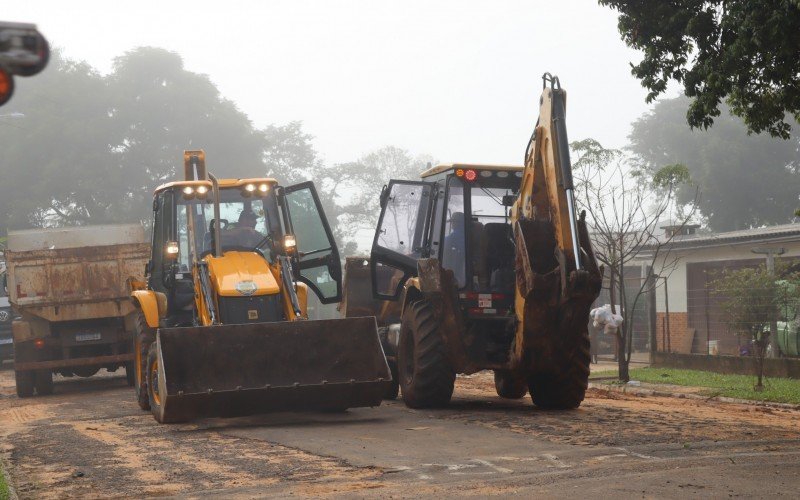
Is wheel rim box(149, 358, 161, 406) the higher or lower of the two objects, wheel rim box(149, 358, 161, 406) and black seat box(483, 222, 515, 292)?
the lower

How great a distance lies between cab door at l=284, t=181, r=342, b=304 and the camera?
1433 cm

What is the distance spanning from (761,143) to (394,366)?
44345 millimetres

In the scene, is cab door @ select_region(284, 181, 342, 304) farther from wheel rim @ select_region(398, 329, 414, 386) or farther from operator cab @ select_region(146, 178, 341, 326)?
wheel rim @ select_region(398, 329, 414, 386)

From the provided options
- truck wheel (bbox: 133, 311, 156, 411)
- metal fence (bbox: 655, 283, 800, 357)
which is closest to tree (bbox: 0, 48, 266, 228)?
metal fence (bbox: 655, 283, 800, 357)

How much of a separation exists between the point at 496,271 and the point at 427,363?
4.90ft

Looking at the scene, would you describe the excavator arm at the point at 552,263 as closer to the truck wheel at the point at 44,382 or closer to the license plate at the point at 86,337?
the license plate at the point at 86,337

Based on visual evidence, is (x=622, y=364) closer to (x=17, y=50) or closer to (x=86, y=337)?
(x=86, y=337)

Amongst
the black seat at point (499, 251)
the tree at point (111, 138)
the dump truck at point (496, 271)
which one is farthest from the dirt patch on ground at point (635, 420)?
the tree at point (111, 138)

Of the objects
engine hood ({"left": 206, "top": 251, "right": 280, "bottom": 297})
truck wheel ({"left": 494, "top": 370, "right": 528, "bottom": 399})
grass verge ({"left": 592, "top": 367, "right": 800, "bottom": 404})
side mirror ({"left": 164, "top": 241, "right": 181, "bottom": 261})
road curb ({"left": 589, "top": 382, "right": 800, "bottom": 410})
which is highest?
side mirror ({"left": 164, "top": 241, "right": 181, "bottom": 261})

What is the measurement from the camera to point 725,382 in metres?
18.7

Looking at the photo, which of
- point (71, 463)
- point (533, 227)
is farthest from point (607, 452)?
point (71, 463)

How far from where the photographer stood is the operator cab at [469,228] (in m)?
13.9

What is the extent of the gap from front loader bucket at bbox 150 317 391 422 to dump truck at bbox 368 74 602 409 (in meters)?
1.24

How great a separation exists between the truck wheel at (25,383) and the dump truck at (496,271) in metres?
7.81
